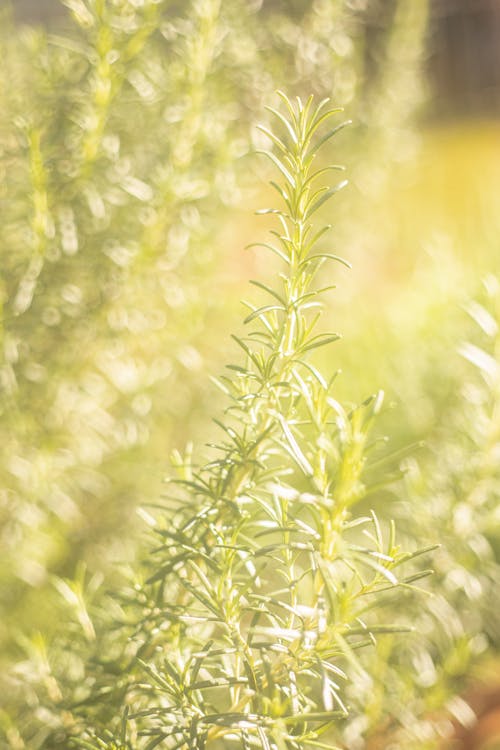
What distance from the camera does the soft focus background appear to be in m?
0.33

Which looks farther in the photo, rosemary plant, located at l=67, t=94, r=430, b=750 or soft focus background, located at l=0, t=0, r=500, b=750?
soft focus background, located at l=0, t=0, r=500, b=750

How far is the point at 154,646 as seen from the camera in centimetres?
25

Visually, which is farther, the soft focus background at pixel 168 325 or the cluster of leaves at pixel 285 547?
the soft focus background at pixel 168 325

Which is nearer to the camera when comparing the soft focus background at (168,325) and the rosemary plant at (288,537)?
the rosemary plant at (288,537)

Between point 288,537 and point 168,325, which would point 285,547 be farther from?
point 168,325

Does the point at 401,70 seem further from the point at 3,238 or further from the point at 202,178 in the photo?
the point at 3,238

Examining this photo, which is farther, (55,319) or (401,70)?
(401,70)

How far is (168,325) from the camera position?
44cm

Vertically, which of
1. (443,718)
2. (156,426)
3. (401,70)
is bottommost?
(443,718)

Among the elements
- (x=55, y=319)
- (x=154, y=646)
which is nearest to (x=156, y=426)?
(x=55, y=319)

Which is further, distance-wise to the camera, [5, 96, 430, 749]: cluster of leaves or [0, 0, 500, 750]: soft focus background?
[0, 0, 500, 750]: soft focus background

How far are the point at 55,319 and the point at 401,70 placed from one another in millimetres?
325

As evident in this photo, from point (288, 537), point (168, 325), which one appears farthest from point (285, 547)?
point (168, 325)

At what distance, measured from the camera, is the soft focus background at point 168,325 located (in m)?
0.33
